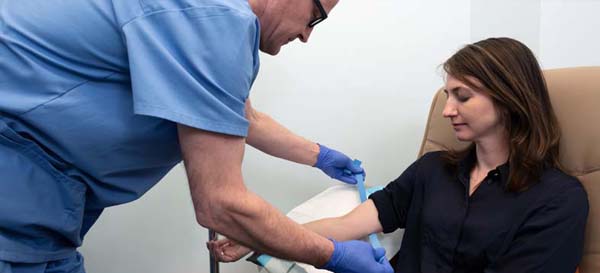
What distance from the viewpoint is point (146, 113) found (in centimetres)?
62

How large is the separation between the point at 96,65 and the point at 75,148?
13 centimetres

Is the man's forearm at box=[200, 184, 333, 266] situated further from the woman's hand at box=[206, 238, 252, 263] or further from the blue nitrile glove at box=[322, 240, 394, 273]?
the woman's hand at box=[206, 238, 252, 263]

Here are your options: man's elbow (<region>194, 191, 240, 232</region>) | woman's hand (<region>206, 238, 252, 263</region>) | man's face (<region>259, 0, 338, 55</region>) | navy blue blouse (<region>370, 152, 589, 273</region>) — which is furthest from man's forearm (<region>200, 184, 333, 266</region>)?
navy blue blouse (<region>370, 152, 589, 273</region>)

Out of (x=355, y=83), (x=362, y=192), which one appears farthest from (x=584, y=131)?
(x=355, y=83)

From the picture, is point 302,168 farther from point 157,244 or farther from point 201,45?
point 201,45

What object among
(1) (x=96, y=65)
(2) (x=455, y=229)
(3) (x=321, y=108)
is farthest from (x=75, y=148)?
(3) (x=321, y=108)

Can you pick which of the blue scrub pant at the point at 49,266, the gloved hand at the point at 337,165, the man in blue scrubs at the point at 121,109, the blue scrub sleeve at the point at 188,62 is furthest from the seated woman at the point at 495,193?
the blue scrub sleeve at the point at 188,62

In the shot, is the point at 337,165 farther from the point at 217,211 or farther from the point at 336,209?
the point at 217,211

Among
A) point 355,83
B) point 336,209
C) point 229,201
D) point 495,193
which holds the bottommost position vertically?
point 336,209

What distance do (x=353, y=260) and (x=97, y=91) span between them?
570mm

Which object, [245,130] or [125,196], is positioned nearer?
[245,130]

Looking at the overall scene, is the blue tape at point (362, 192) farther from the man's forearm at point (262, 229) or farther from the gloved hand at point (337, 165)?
the man's forearm at point (262, 229)

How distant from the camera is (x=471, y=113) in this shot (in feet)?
3.82

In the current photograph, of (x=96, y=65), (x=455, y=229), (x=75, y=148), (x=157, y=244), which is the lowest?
(x=157, y=244)
